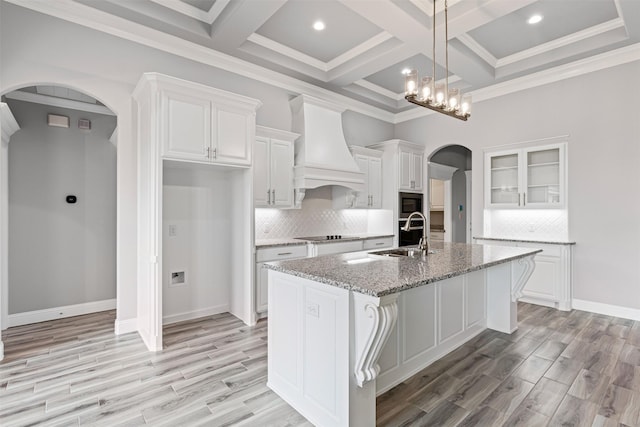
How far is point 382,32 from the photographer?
12.8ft

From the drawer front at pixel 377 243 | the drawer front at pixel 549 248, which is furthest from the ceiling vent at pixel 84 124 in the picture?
the drawer front at pixel 549 248

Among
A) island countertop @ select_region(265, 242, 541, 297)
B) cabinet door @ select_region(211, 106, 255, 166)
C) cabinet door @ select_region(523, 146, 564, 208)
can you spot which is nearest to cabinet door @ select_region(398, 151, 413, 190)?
cabinet door @ select_region(523, 146, 564, 208)

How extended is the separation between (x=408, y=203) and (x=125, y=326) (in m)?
4.55

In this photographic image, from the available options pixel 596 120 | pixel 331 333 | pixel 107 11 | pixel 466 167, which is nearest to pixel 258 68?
pixel 107 11

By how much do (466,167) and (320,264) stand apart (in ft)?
21.8

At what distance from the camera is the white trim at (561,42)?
3705mm

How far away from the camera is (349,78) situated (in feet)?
15.8

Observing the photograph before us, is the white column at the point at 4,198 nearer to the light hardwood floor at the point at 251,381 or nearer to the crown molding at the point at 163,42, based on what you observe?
the light hardwood floor at the point at 251,381

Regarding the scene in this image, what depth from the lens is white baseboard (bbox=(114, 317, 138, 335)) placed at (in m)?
3.44

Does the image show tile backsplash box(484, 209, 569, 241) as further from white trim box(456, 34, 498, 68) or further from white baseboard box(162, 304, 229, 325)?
white baseboard box(162, 304, 229, 325)

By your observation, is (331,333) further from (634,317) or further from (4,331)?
(634,317)

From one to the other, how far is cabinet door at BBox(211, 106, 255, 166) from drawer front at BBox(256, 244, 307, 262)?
3.48 ft

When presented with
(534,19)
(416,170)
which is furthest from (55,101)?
(534,19)

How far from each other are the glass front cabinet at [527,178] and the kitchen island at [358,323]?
2.10 metres
